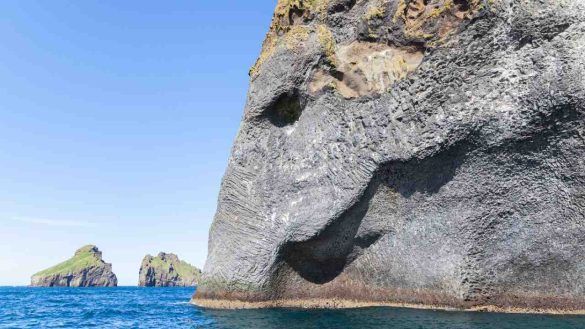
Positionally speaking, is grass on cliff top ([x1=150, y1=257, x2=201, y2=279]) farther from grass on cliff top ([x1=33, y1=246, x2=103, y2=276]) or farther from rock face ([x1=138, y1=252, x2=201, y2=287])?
grass on cliff top ([x1=33, y1=246, x2=103, y2=276])

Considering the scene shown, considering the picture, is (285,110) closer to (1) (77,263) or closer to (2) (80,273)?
(2) (80,273)

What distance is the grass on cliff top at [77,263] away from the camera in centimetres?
13975

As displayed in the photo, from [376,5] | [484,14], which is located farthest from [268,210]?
[484,14]

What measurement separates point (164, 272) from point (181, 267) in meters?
11.4

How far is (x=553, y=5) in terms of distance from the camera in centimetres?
1518

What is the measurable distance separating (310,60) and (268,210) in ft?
24.2

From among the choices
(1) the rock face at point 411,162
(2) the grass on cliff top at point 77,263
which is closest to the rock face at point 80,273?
(2) the grass on cliff top at point 77,263

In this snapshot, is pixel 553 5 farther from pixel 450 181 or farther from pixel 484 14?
pixel 450 181

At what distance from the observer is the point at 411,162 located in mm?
17594

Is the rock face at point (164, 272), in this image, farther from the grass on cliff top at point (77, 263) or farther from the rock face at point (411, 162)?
the rock face at point (411, 162)

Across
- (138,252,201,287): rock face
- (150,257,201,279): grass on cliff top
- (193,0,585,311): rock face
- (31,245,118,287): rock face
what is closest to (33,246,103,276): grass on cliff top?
(31,245,118,287): rock face

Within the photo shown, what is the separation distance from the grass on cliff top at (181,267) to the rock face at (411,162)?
130 meters

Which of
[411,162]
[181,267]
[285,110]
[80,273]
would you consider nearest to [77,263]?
[80,273]

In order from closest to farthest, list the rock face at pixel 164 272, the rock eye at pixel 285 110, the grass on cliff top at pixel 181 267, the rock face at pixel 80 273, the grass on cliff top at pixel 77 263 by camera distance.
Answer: the rock eye at pixel 285 110 → the rock face at pixel 80 273 → the grass on cliff top at pixel 77 263 → the rock face at pixel 164 272 → the grass on cliff top at pixel 181 267
